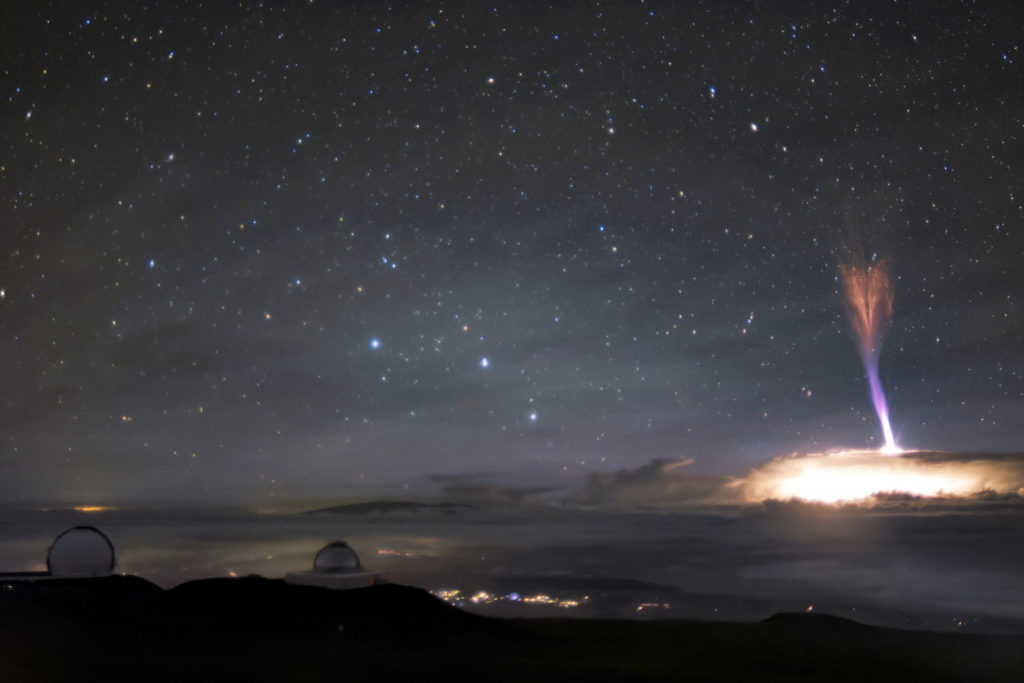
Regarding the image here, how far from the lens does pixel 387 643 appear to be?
17.9m

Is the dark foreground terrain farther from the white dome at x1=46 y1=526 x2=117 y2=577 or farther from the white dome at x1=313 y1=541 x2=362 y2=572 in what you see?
the white dome at x1=313 y1=541 x2=362 y2=572

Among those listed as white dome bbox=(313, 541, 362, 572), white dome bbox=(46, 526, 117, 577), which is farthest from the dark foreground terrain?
white dome bbox=(313, 541, 362, 572)

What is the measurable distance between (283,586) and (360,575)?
2.24 metres

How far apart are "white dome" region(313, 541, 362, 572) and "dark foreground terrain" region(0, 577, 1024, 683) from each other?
1.91 m

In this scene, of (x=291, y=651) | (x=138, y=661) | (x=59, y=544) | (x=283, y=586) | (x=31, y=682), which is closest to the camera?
(x=31, y=682)

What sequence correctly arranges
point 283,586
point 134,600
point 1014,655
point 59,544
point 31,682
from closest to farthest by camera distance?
point 31,682 < point 1014,655 < point 134,600 < point 283,586 < point 59,544

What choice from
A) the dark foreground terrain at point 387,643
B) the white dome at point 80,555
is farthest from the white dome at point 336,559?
the white dome at point 80,555

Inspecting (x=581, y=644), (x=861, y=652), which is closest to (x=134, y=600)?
(x=581, y=644)

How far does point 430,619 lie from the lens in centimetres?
2095

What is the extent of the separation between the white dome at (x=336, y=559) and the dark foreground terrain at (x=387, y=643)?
1.91m

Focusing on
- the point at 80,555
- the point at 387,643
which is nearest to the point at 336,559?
the point at 387,643

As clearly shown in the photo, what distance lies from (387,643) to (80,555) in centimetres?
1199

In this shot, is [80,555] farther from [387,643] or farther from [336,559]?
[387,643]

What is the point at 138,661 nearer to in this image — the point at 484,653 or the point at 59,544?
the point at 484,653
